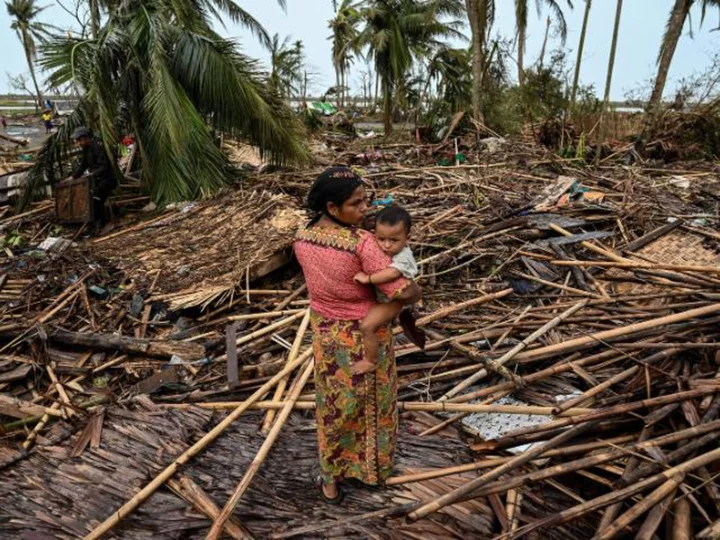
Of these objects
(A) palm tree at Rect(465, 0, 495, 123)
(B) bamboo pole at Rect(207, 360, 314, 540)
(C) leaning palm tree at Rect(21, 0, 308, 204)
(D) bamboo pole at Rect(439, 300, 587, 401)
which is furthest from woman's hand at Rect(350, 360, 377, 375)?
(A) palm tree at Rect(465, 0, 495, 123)

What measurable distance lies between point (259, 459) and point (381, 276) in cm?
115

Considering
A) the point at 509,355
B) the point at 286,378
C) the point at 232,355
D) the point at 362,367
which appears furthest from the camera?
the point at 232,355

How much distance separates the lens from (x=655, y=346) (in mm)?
2680

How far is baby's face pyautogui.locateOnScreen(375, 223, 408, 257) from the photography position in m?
1.77

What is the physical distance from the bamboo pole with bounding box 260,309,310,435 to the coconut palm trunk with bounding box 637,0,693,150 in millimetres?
9291

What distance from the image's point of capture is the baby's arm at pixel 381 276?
1768 millimetres

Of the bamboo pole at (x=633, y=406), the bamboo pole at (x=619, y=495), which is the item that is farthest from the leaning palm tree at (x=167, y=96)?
the bamboo pole at (x=619, y=495)

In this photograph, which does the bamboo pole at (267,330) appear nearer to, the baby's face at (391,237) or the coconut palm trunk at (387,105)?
the baby's face at (391,237)

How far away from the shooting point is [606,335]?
288cm

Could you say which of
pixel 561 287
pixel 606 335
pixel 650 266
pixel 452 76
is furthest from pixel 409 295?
pixel 452 76

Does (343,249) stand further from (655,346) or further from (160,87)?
(160,87)

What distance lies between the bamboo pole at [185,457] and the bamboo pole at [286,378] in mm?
48

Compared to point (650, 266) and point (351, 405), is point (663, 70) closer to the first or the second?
point (650, 266)

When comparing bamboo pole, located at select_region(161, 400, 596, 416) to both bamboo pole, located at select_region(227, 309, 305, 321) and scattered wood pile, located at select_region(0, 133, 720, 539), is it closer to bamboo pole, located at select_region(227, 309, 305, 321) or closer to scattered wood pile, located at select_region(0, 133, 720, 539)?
scattered wood pile, located at select_region(0, 133, 720, 539)
